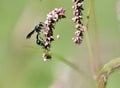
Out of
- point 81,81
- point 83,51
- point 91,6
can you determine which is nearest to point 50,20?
point 91,6

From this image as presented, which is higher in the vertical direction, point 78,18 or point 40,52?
point 78,18

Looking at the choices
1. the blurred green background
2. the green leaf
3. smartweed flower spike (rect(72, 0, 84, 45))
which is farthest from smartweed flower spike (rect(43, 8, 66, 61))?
the blurred green background

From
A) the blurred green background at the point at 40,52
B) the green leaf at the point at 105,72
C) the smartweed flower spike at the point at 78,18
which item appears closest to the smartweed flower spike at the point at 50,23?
the smartweed flower spike at the point at 78,18

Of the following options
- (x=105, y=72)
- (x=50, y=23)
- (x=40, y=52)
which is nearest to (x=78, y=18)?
(x=50, y=23)

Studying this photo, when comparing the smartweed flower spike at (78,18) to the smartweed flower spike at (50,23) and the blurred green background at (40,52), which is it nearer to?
the smartweed flower spike at (50,23)

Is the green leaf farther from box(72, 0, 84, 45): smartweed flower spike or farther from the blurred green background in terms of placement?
the blurred green background

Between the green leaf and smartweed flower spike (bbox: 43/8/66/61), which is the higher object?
smartweed flower spike (bbox: 43/8/66/61)

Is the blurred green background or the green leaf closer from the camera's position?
the green leaf

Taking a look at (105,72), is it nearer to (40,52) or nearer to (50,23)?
(50,23)
